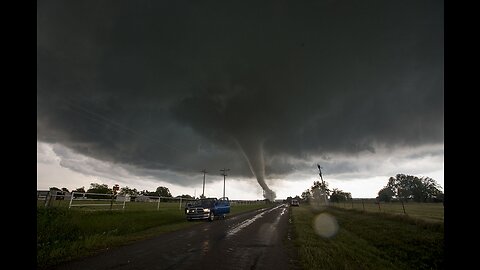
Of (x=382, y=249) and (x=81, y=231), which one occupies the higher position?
(x=81, y=231)

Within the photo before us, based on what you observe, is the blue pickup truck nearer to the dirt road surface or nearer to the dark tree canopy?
the dirt road surface

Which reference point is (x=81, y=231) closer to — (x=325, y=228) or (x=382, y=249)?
(x=382, y=249)

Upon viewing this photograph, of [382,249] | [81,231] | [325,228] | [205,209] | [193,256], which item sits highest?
[205,209]

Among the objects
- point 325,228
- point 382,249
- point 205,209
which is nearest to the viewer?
point 382,249

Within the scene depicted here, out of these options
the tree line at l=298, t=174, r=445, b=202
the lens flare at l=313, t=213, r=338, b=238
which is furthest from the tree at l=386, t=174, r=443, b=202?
the lens flare at l=313, t=213, r=338, b=238

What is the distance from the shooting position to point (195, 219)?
82.6 ft

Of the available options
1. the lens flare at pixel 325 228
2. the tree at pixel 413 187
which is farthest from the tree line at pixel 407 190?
the lens flare at pixel 325 228

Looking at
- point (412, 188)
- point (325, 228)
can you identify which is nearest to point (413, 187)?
point (412, 188)

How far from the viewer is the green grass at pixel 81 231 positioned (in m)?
10.0

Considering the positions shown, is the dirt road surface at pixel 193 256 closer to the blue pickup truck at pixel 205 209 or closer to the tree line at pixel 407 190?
the blue pickup truck at pixel 205 209

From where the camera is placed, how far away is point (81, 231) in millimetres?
14555
